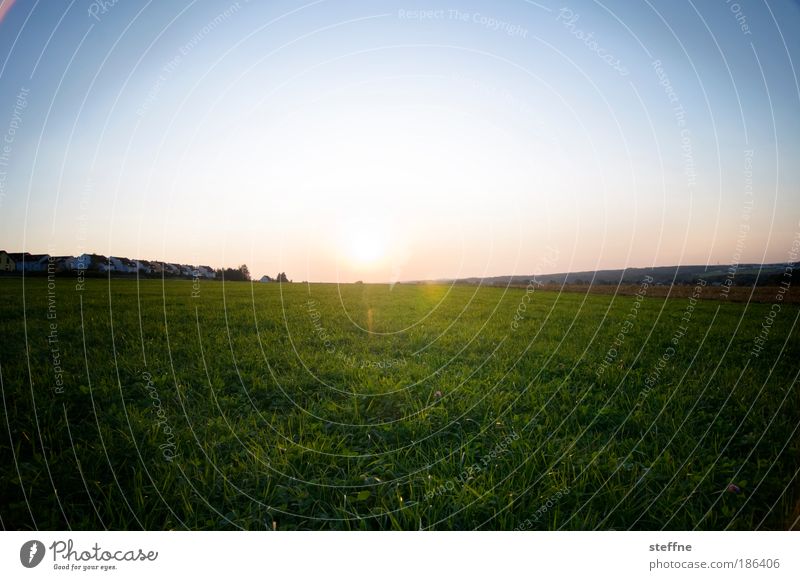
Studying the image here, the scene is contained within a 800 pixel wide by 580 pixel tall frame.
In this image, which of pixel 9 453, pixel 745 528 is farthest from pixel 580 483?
pixel 9 453

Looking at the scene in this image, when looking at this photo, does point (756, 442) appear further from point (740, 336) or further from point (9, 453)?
point (9, 453)

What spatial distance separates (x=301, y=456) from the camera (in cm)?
285

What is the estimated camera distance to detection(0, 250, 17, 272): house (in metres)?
3.54

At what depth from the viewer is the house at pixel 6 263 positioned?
3.54 metres
